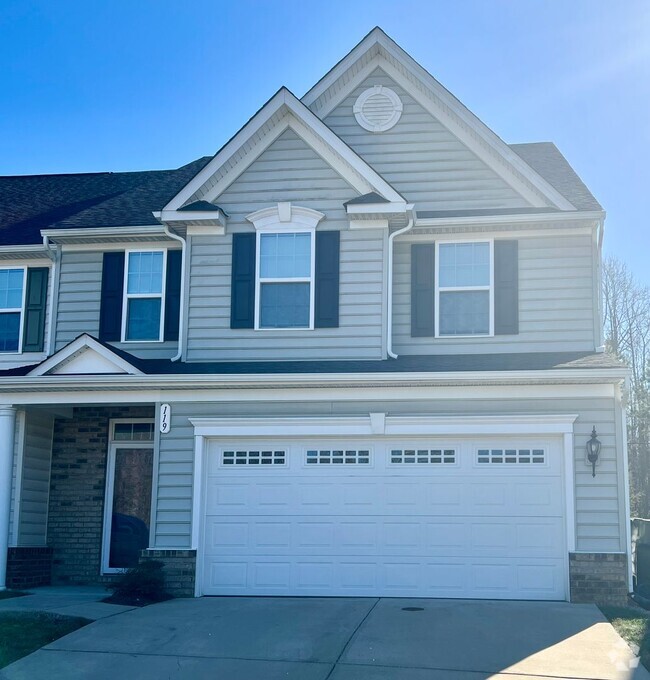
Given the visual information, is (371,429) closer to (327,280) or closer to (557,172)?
(327,280)

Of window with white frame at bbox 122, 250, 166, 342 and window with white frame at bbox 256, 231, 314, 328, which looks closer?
window with white frame at bbox 256, 231, 314, 328

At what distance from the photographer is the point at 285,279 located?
46.0 feet

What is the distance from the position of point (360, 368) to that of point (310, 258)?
83.1 inches

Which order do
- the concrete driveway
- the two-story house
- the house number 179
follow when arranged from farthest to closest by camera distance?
the house number 179, the two-story house, the concrete driveway

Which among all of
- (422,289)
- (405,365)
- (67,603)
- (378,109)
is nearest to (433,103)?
(378,109)

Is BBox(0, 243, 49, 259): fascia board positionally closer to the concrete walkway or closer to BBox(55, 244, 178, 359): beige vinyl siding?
BBox(55, 244, 178, 359): beige vinyl siding

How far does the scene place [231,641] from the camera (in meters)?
9.87

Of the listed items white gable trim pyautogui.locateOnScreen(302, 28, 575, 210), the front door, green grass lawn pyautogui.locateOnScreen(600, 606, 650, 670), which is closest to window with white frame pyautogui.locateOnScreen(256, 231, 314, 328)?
white gable trim pyautogui.locateOnScreen(302, 28, 575, 210)

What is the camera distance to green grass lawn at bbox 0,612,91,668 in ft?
31.0

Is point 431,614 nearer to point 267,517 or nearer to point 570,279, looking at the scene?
point 267,517

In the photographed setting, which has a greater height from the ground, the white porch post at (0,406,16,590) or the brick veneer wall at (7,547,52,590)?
the white porch post at (0,406,16,590)

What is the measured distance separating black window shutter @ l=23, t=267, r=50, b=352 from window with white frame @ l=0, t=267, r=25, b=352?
4.8 inches

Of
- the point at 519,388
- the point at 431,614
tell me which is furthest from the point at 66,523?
the point at 519,388

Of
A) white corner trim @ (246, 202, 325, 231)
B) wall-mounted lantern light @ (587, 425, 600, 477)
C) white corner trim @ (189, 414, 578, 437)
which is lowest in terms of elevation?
wall-mounted lantern light @ (587, 425, 600, 477)
